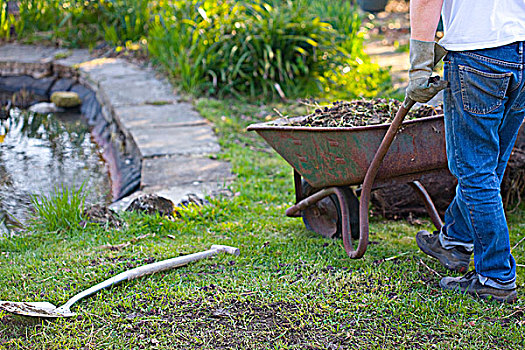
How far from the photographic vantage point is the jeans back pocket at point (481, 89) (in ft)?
6.48

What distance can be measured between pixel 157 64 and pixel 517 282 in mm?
5492

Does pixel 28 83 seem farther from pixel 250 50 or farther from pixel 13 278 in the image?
pixel 13 278

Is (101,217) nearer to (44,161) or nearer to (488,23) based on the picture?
(44,161)

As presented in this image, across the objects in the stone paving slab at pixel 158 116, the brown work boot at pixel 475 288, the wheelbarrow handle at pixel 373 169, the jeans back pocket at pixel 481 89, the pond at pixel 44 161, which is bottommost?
the pond at pixel 44 161

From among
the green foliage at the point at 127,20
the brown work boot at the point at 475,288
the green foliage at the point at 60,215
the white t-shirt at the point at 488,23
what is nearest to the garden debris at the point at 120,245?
the green foliage at the point at 60,215

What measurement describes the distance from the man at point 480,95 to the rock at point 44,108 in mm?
5555

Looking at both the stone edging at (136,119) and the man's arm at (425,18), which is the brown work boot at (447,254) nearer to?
the man's arm at (425,18)

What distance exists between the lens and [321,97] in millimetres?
5816

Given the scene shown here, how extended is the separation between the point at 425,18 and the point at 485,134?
0.47 m

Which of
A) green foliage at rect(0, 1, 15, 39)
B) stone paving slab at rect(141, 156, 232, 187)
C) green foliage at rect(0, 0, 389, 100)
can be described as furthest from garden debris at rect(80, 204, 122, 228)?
green foliage at rect(0, 1, 15, 39)

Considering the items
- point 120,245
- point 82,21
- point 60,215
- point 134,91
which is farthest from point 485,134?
point 82,21

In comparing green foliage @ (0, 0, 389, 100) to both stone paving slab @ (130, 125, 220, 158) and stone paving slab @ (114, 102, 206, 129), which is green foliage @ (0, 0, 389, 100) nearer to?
Answer: stone paving slab @ (114, 102, 206, 129)

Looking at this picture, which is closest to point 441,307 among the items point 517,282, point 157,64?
point 517,282

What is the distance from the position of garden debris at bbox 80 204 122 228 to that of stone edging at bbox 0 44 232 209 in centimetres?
19
